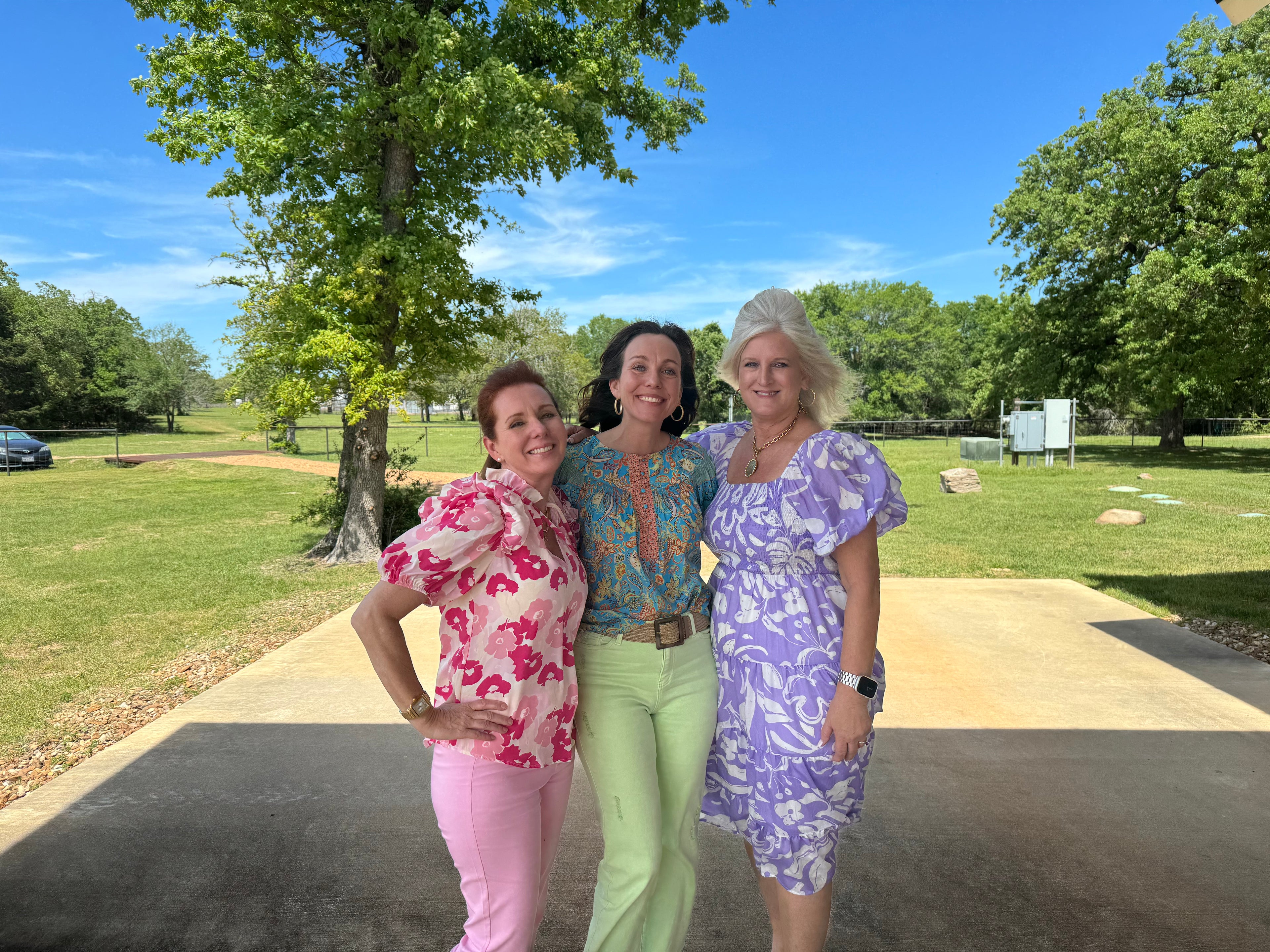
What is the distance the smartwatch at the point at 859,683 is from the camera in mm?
1899

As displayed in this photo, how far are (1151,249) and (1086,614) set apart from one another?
23132mm

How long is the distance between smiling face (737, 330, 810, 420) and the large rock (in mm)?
14751

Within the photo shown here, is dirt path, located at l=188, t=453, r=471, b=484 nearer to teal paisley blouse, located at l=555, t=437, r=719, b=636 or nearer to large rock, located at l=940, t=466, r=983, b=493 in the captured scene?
large rock, located at l=940, t=466, r=983, b=493

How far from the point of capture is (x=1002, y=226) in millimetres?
27312

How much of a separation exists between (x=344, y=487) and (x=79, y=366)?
44.1 metres

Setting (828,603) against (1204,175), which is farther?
(1204,175)

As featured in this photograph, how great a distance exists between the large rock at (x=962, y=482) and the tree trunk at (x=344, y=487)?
11694 millimetres

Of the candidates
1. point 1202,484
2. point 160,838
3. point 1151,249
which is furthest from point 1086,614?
point 1151,249

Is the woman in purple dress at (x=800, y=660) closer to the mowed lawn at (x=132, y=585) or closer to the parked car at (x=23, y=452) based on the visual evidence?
the mowed lawn at (x=132, y=585)

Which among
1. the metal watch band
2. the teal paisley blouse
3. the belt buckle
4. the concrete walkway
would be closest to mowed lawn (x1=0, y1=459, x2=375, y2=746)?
the concrete walkway

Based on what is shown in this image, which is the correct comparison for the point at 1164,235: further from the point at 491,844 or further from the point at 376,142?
the point at 491,844

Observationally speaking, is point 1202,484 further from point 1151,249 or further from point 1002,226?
point 1002,226

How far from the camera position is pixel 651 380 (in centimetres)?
205

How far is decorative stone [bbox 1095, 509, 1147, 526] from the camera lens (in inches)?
436
